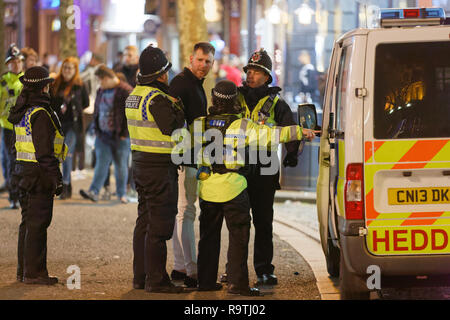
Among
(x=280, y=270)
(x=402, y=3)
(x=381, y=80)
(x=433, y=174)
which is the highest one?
(x=402, y=3)

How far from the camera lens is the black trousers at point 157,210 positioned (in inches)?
300

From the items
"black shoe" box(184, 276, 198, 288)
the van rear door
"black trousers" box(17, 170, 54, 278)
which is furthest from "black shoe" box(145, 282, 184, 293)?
the van rear door

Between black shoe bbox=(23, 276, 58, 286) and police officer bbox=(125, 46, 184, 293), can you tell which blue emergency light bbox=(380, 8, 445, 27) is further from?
black shoe bbox=(23, 276, 58, 286)

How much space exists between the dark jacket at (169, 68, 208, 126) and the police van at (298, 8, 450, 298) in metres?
1.72

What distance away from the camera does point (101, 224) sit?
38.6ft

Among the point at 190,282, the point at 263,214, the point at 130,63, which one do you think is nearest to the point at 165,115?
the point at 263,214

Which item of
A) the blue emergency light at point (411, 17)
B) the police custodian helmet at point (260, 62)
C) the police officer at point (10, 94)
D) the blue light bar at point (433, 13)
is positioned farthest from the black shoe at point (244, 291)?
the police officer at point (10, 94)

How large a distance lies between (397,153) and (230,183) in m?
1.54

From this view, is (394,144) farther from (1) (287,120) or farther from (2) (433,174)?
(1) (287,120)

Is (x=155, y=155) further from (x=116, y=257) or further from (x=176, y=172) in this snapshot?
(x=116, y=257)

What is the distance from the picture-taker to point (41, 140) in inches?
312

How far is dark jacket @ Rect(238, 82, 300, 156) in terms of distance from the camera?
8.20m
